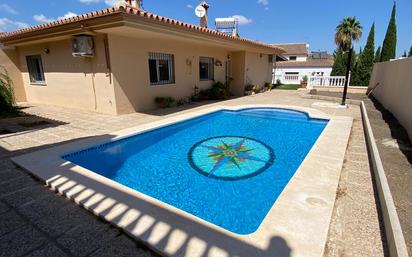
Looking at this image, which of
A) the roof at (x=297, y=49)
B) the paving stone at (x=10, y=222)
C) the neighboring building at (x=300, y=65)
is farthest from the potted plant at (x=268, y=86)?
the roof at (x=297, y=49)

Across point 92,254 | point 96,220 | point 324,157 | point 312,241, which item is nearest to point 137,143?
point 96,220

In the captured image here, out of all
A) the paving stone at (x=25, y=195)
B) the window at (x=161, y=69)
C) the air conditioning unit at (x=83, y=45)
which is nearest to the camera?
the paving stone at (x=25, y=195)

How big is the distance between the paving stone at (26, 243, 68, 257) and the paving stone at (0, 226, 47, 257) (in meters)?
0.10

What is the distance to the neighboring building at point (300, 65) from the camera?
34.6 metres

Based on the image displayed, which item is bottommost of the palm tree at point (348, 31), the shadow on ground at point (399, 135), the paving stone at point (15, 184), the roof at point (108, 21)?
the paving stone at point (15, 184)

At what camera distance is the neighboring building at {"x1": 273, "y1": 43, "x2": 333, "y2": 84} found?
34644 mm

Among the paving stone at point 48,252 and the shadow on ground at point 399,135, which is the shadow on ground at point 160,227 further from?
the shadow on ground at point 399,135

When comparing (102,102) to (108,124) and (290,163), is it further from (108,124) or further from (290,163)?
(290,163)

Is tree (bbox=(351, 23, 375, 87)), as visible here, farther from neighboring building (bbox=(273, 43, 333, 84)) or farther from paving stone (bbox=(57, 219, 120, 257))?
paving stone (bbox=(57, 219, 120, 257))

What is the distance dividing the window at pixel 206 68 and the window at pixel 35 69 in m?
9.55

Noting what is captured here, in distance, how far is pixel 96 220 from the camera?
9.87ft

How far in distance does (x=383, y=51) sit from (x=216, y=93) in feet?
73.3

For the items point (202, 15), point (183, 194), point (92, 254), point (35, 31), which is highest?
point (202, 15)

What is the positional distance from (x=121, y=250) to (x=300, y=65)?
144ft
